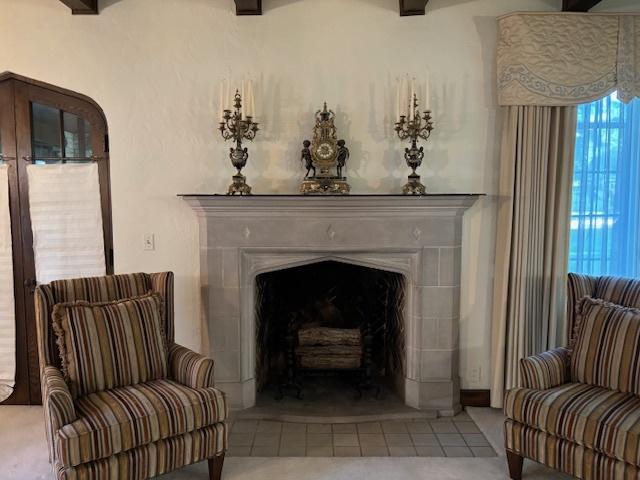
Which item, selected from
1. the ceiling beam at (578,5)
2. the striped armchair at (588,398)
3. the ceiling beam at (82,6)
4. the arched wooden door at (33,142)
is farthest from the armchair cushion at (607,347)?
the ceiling beam at (82,6)

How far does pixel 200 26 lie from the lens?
315cm

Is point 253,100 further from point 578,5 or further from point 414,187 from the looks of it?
point 578,5

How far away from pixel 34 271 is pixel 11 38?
1524 mm

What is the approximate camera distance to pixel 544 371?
97.5 inches

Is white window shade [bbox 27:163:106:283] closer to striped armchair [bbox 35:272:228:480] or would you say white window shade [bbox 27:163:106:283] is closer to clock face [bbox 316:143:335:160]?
striped armchair [bbox 35:272:228:480]

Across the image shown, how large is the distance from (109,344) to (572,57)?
3106 mm

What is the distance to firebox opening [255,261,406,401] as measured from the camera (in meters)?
3.37

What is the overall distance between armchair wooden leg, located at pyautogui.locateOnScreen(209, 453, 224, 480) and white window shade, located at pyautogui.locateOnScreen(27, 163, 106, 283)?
64.3 inches

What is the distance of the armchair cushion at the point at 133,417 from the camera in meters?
2.05

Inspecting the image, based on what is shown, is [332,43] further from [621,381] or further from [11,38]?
[621,381]

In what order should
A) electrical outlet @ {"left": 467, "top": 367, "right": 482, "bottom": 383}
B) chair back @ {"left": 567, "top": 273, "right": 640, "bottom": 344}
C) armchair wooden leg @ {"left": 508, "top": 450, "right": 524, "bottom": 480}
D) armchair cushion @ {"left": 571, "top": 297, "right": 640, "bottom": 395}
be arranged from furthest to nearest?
electrical outlet @ {"left": 467, "top": 367, "right": 482, "bottom": 383}
chair back @ {"left": 567, "top": 273, "right": 640, "bottom": 344}
armchair wooden leg @ {"left": 508, "top": 450, "right": 524, "bottom": 480}
armchair cushion @ {"left": 571, "top": 297, "right": 640, "bottom": 395}

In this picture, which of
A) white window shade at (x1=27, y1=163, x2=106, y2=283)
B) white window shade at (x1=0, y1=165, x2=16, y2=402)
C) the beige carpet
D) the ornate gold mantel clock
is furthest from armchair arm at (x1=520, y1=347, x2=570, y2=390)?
white window shade at (x1=0, y1=165, x2=16, y2=402)

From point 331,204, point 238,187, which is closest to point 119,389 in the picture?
point 238,187

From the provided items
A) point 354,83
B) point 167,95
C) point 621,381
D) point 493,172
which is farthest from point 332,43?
point 621,381
